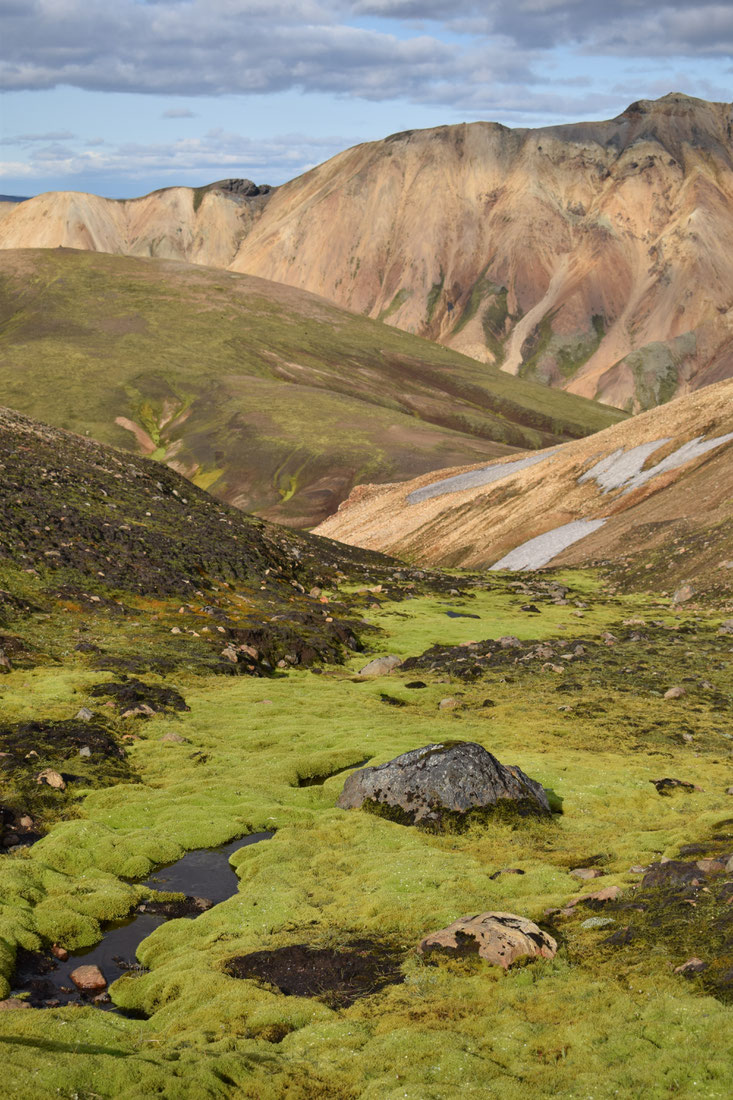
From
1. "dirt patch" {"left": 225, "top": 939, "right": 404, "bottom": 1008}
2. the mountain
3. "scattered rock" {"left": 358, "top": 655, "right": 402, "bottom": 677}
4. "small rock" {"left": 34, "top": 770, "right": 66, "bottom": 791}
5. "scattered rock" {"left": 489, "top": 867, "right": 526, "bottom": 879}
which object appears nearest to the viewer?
"dirt patch" {"left": 225, "top": 939, "right": 404, "bottom": 1008}

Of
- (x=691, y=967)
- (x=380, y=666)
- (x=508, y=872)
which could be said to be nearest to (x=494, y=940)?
(x=691, y=967)

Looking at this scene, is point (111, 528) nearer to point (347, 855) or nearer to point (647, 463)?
point (347, 855)

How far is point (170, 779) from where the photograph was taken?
35938mm

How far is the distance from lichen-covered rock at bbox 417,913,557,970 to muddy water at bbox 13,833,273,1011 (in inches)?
307

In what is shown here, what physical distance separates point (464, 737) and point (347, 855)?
1342 cm

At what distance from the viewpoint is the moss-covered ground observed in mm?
17031

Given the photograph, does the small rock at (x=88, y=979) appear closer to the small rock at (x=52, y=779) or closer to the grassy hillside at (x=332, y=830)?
the grassy hillside at (x=332, y=830)

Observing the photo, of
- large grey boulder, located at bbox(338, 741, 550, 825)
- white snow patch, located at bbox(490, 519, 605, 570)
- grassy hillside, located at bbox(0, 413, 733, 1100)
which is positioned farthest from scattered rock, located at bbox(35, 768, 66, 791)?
white snow patch, located at bbox(490, 519, 605, 570)

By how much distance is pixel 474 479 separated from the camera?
139m

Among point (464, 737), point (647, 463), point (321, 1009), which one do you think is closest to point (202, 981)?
point (321, 1009)

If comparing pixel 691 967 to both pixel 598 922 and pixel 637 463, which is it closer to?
pixel 598 922

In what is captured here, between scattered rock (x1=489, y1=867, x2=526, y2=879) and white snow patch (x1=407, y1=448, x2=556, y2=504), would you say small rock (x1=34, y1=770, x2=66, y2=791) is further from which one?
white snow patch (x1=407, y1=448, x2=556, y2=504)

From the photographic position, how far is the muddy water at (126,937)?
2227cm

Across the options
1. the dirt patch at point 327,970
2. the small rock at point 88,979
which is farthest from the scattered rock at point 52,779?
the dirt patch at point 327,970
